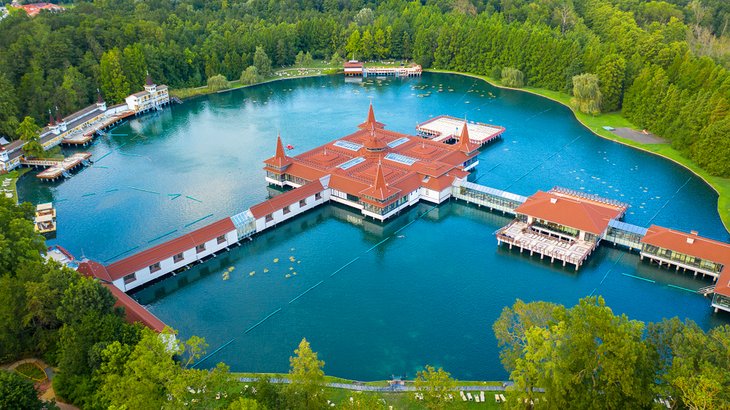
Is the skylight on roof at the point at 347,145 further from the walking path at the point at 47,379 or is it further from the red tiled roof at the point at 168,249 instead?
the walking path at the point at 47,379

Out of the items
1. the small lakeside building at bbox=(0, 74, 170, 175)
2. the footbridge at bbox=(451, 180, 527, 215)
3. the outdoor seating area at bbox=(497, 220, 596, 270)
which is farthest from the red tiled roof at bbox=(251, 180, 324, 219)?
the small lakeside building at bbox=(0, 74, 170, 175)

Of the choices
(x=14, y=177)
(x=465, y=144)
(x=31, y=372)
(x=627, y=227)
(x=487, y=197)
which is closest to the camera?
(x=31, y=372)

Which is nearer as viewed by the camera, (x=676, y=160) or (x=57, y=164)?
(x=676, y=160)

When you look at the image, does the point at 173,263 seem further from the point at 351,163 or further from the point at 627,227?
the point at 627,227

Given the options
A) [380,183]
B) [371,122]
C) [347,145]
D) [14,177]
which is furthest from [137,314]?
[371,122]

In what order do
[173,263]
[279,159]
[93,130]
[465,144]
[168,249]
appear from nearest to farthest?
1. [168,249]
2. [173,263]
3. [279,159]
4. [465,144]
5. [93,130]

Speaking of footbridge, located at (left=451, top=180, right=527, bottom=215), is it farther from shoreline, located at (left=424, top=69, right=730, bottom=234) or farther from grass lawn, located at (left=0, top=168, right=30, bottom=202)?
grass lawn, located at (left=0, top=168, right=30, bottom=202)
